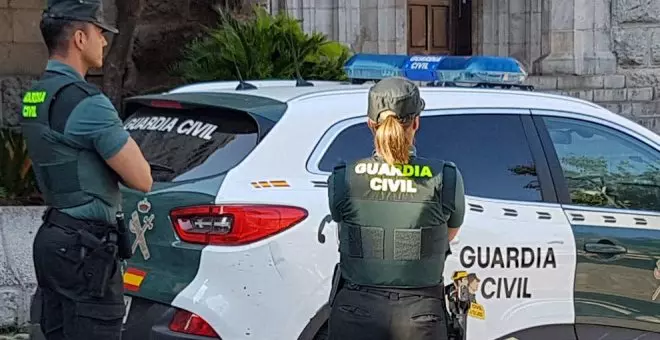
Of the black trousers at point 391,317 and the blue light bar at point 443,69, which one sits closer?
the black trousers at point 391,317

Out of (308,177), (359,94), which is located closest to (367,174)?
(308,177)

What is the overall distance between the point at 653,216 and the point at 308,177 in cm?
175

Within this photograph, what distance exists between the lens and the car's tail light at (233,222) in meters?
4.20

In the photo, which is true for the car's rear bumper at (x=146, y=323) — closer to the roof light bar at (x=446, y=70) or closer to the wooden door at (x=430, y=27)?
the roof light bar at (x=446, y=70)

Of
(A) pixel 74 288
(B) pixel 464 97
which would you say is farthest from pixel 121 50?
(A) pixel 74 288

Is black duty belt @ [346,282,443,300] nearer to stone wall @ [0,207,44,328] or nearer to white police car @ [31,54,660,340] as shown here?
white police car @ [31,54,660,340]

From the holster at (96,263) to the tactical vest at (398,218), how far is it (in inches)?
34.4

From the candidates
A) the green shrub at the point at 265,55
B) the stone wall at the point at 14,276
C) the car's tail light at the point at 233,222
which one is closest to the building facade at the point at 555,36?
the green shrub at the point at 265,55

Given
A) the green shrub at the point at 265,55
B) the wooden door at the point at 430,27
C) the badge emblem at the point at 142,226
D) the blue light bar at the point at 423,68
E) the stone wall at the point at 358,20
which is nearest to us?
the badge emblem at the point at 142,226

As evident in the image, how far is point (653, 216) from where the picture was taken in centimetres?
501

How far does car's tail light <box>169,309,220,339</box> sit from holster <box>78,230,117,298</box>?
0.57 metres

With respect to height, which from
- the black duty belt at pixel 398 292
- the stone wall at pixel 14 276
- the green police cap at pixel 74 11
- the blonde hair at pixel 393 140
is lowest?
the stone wall at pixel 14 276

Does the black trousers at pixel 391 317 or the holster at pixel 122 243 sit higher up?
the holster at pixel 122 243

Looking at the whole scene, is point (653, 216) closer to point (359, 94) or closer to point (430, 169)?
point (359, 94)
